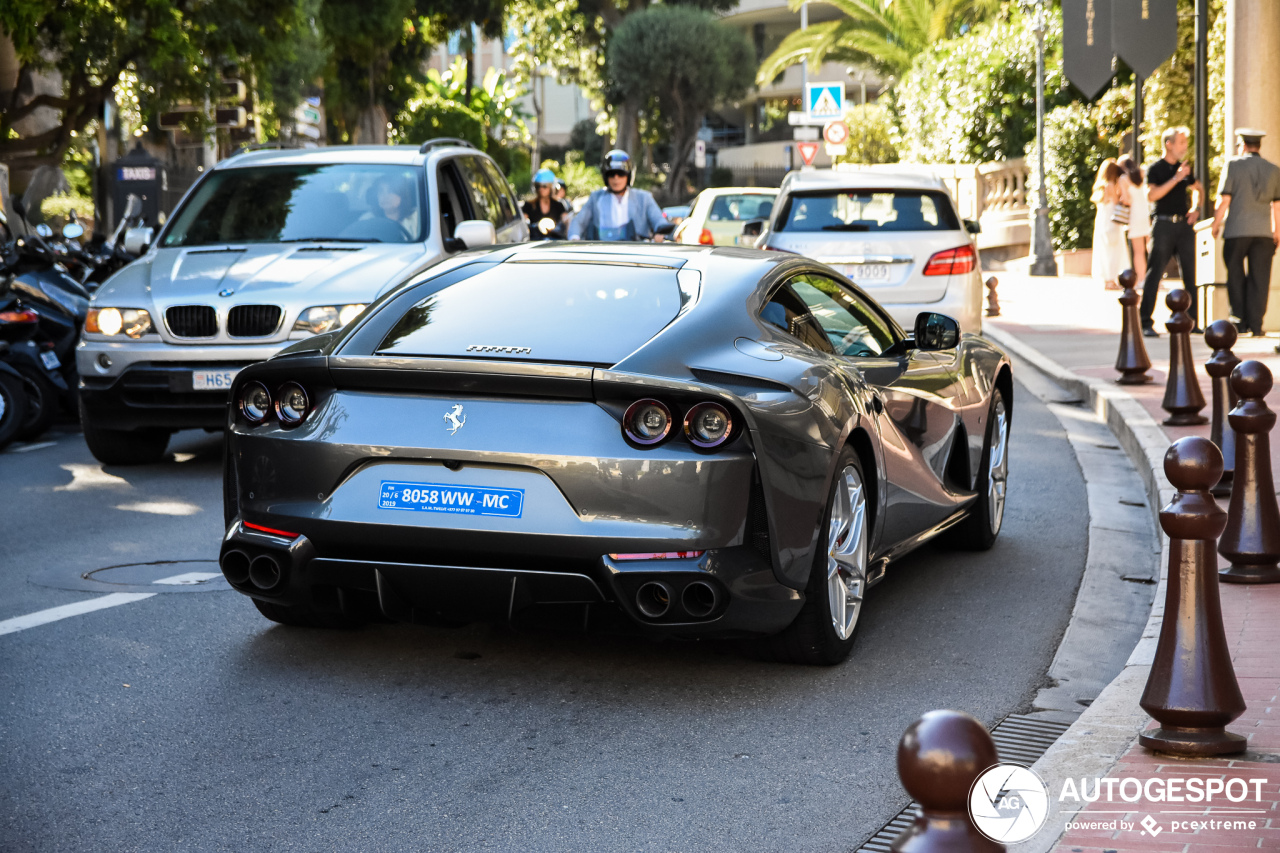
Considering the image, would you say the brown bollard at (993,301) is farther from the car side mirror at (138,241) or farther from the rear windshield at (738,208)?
the car side mirror at (138,241)

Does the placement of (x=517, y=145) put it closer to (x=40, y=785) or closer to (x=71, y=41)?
(x=71, y=41)

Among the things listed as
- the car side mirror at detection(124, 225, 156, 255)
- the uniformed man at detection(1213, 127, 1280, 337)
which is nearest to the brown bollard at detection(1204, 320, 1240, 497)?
the car side mirror at detection(124, 225, 156, 255)

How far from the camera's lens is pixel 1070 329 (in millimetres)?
19484

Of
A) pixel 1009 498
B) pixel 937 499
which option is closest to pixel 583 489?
pixel 937 499

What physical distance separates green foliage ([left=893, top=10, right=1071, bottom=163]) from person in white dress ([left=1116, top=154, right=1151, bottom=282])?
1140cm

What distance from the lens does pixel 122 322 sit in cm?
983

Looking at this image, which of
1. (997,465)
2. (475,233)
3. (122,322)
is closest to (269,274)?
(122,322)

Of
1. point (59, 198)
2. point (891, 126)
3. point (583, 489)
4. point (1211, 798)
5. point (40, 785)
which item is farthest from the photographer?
point (891, 126)

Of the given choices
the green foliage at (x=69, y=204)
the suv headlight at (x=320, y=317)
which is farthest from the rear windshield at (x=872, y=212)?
the green foliage at (x=69, y=204)

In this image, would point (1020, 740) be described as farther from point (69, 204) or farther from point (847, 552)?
point (69, 204)

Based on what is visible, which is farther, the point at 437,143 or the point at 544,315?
the point at 437,143

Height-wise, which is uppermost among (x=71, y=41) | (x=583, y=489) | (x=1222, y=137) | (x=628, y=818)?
(x=71, y=41)

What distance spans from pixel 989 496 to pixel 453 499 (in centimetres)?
346

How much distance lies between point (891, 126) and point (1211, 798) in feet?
138
